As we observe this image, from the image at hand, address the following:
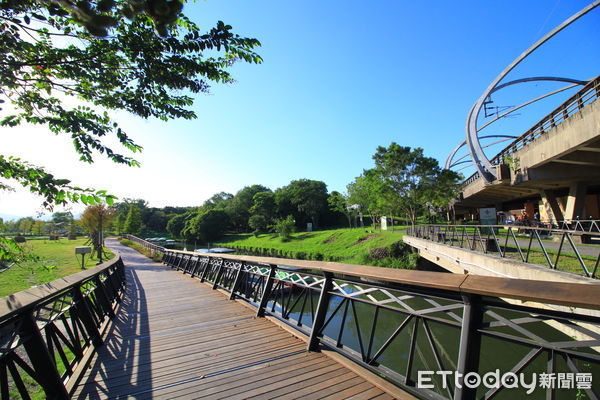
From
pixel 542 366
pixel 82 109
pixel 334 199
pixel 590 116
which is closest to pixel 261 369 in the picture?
pixel 82 109

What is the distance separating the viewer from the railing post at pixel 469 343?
6.48 feet

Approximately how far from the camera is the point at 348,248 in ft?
96.3

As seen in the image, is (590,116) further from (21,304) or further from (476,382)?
(21,304)

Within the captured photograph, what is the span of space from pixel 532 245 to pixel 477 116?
19.4m

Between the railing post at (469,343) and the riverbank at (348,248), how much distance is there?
1779cm

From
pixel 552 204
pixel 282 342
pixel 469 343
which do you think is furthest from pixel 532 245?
pixel 469 343

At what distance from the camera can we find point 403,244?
23.1 m

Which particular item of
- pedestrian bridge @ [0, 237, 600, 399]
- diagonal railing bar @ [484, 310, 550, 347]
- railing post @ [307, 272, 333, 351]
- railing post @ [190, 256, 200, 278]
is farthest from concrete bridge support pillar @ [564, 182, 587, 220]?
railing post @ [190, 256, 200, 278]

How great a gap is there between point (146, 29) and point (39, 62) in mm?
931

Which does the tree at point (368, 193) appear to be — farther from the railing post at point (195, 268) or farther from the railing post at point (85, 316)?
the railing post at point (85, 316)

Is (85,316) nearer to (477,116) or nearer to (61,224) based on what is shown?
(477,116)

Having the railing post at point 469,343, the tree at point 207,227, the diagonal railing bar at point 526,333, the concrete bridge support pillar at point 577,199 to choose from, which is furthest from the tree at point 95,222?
the tree at point 207,227

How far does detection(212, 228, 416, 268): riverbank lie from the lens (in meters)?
21.6

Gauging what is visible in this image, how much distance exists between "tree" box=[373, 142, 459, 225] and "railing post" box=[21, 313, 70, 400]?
22.4 meters
